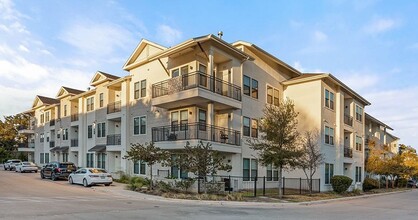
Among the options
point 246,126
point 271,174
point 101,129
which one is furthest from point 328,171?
point 101,129

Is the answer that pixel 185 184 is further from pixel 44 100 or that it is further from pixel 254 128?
pixel 44 100

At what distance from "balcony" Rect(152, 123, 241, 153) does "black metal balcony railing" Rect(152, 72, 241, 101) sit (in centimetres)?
266

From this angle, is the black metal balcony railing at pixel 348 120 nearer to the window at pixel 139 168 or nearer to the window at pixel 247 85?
the window at pixel 247 85

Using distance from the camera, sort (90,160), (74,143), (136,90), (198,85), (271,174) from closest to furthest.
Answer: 1. (198,85)
2. (271,174)
3. (136,90)
4. (90,160)
5. (74,143)

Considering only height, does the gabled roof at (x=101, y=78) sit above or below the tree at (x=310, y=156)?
above

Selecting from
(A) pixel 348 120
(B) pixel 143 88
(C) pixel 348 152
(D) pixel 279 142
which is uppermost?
(B) pixel 143 88

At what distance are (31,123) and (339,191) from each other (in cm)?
5538

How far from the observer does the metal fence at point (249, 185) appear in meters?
21.5

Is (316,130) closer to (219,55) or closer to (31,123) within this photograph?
(219,55)

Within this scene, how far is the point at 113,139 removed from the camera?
33.9 metres

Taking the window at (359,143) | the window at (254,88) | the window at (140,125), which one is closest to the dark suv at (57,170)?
the window at (140,125)

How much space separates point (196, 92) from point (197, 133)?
2.95 metres

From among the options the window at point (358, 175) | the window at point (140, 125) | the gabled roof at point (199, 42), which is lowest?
the window at point (358, 175)

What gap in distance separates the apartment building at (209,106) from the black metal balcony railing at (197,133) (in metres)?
0.08
